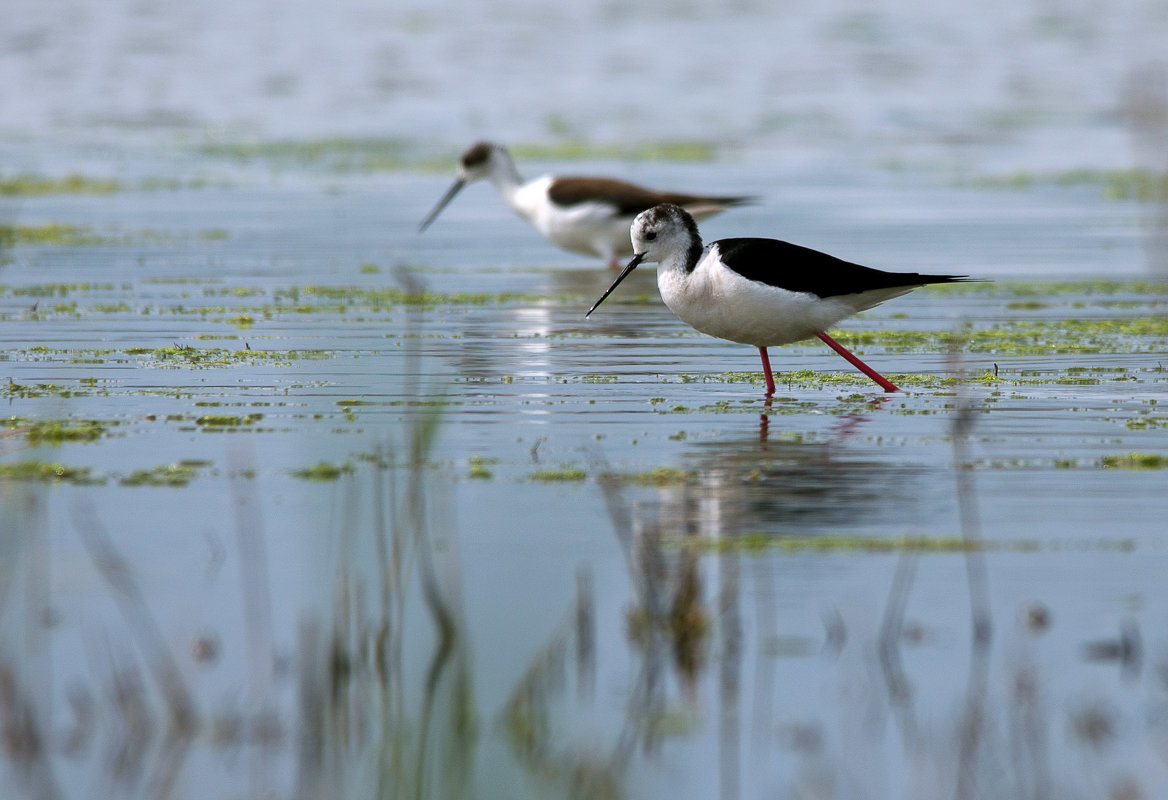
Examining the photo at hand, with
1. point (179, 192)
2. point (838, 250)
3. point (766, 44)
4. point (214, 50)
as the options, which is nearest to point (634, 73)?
point (766, 44)

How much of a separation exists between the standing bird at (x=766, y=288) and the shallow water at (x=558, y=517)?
376 mm

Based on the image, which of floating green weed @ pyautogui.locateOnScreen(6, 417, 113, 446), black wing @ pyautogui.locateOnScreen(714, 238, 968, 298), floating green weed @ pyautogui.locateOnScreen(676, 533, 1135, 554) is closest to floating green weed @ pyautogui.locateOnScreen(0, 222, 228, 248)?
floating green weed @ pyautogui.locateOnScreen(6, 417, 113, 446)

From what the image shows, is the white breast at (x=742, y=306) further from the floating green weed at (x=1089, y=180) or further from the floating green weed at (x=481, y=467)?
the floating green weed at (x=1089, y=180)

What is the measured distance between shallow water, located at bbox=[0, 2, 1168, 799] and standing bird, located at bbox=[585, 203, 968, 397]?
376mm

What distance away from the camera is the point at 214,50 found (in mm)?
37375

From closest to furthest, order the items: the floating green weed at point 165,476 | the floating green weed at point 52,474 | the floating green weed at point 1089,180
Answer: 1. the floating green weed at point 52,474
2. the floating green weed at point 165,476
3. the floating green weed at point 1089,180

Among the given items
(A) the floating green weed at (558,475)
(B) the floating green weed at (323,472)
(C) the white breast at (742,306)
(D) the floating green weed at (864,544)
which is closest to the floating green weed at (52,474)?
(B) the floating green weed at (323,472)

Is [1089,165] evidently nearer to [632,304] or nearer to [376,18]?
[632,304]

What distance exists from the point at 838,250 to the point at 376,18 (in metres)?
29.5

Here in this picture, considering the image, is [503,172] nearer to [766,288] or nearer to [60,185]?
[60,185]

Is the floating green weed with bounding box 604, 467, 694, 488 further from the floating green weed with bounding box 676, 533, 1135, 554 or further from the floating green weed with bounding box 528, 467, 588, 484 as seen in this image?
the floating green weed with bounding box 676, 533, 1135, 554

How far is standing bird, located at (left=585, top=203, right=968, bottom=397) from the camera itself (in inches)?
363

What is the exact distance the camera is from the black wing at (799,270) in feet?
30.3

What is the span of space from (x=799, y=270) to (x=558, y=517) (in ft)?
10.1
